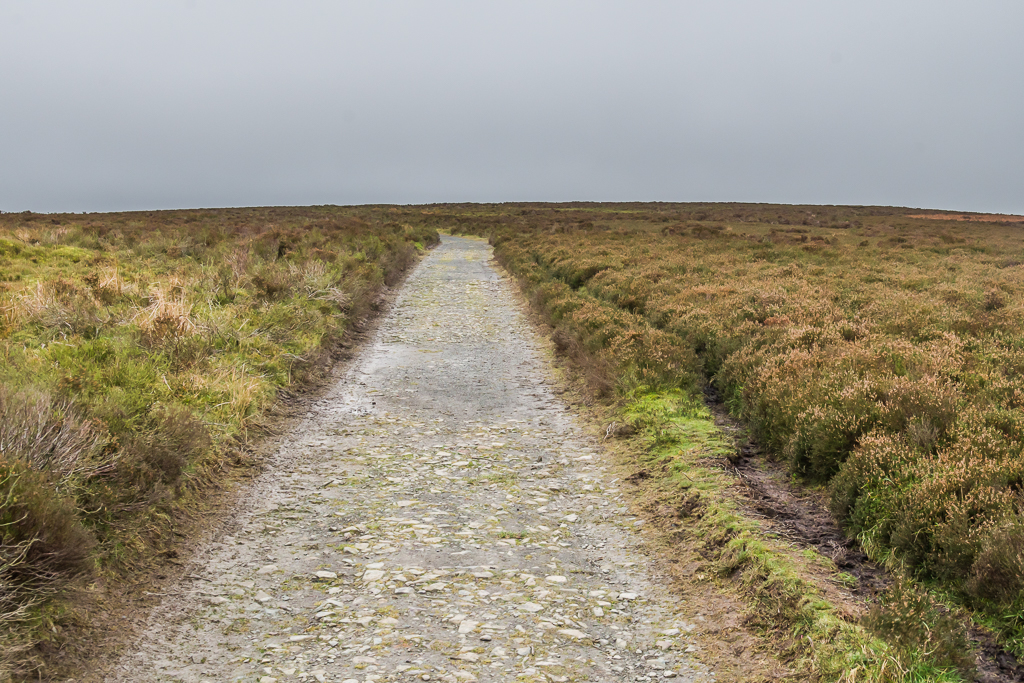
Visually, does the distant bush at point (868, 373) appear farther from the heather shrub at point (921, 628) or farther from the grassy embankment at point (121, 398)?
the grassy embankment at point (121, 398)

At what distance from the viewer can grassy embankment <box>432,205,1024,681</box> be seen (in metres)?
4.00

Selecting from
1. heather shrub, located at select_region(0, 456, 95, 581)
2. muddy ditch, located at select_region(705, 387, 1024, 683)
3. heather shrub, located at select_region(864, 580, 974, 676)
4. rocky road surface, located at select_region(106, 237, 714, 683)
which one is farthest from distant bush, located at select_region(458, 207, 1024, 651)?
heather shrub, located at select_region(0, 456, 95, 581)

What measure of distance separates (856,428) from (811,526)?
4.30ft

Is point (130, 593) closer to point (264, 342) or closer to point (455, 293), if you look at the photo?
point (264, 342)

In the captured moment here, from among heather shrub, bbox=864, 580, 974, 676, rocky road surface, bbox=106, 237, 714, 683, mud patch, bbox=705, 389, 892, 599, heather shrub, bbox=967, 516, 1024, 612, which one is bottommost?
rocky road surface, bbox=106, 237, 714, 683

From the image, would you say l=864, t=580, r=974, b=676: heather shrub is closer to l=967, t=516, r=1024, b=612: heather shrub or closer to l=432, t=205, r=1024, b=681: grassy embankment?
l=432, t=205, r=1024, b=681: grassy embankment

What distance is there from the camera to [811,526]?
18.6ft

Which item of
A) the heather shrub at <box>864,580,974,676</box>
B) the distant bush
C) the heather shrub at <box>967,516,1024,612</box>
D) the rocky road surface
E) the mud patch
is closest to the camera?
the heather shrub at <box>864,580,974,676</box>

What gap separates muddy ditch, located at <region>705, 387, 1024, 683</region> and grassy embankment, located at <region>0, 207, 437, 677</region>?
17.1ft

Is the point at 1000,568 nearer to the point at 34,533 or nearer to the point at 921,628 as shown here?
the point at 921,628

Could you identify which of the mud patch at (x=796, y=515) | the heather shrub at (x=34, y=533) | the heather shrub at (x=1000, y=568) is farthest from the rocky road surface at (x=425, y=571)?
the heather shrub at (x=1000, y=568)

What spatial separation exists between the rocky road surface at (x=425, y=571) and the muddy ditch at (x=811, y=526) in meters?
1.24

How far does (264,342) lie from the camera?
37.3 ft

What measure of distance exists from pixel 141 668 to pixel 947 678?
15.3 ft
